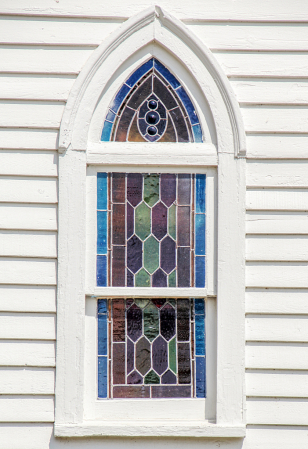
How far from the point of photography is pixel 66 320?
2922 mm

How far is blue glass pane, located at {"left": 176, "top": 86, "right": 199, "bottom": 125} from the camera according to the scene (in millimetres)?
3104

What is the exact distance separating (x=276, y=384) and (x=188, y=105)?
6.49 ft

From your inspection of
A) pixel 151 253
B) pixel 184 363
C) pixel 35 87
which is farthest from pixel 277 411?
pixel 35 87

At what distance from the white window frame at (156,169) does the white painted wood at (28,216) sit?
8cm

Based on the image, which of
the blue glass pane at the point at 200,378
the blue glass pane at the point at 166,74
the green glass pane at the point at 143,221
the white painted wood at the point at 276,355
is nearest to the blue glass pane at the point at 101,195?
the green glass pane at the point at 143,221

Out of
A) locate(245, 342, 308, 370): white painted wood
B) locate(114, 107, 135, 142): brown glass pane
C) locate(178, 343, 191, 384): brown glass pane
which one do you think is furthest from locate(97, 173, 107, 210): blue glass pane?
locate(245, 342, 308, 370): white painted wood

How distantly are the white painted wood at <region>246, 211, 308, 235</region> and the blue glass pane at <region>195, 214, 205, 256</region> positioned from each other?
0.30 metres

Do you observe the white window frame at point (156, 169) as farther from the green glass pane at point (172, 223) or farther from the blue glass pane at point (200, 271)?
the green glass pane at point (172, 223)

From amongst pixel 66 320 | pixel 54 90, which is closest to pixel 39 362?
pixel 66 320

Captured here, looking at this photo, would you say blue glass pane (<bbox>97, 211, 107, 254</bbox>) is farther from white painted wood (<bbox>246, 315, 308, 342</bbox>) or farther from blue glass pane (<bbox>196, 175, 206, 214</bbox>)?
white painted wood (<bbox>246, 315, 308, 342</bbox>)

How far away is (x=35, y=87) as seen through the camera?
119 inches

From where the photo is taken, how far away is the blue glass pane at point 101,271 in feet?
9.82

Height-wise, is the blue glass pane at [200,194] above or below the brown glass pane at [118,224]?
above

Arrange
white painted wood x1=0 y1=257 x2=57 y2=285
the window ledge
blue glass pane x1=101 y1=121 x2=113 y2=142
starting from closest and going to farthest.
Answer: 1. the window ledge
2. white painted wood x1=0 y1=257 x2=57 y2=285
3. blue glass pane x1=101 y1=121 x2=113 y2=142
